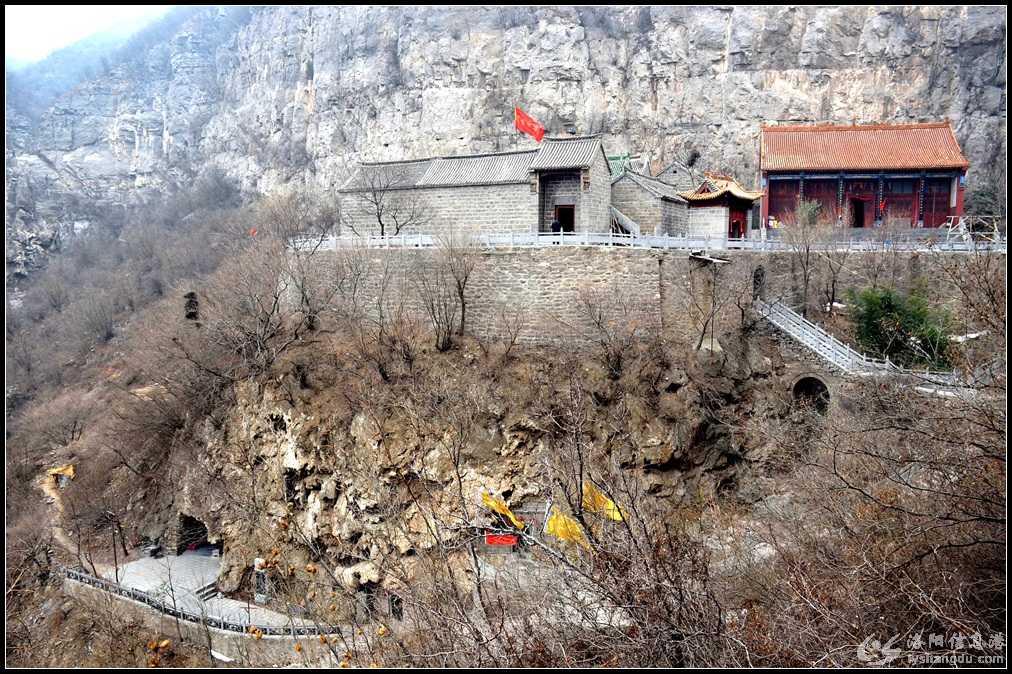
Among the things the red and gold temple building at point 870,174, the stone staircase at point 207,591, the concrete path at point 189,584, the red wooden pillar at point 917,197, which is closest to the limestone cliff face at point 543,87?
the red and gold temple building at point 870,174

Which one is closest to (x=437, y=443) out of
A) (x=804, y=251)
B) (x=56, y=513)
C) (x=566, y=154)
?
(x=566, y=154)

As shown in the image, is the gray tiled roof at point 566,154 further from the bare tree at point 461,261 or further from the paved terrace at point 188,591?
the paved terrace at point 188,591

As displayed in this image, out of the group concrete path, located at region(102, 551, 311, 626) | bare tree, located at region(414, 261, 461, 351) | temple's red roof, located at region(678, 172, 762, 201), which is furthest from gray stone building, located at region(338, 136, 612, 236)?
concrete path, located at region(102, 551, 311, 626)

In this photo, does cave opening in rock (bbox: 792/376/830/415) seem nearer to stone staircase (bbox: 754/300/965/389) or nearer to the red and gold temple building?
stone staircase (bbox: 754/300/965/389)

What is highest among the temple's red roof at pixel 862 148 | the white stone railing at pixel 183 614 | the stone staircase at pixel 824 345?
the temple's red roof at pixel 862 148

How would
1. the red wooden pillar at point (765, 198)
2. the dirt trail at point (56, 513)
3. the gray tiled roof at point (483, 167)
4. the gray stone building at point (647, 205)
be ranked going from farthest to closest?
1. the red wooden pillar at point (765, 198)
2. the gray stone building at point (647, 205)
3. the dirt trail at point (56, 513)
4. the gray tiled roof at point (483, 167)

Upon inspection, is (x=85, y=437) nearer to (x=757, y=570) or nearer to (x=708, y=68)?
(x=757, y=570)

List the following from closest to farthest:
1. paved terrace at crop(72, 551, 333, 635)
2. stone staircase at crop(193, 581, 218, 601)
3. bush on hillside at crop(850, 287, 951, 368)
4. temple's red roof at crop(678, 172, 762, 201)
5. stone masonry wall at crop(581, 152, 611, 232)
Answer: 1. paved terrace at crop(72, 551, 333, 635)
2. bush on hillside at crop(850, 287, 951, 368)
3. stone staircase at crop(193, 581, 218, 601)
4. stone masonry wall at crop(581, 152, 611, 232)
5. temple's red roof at crop(678, 172, 762, 201)
